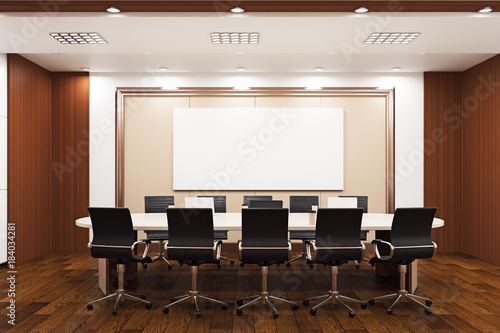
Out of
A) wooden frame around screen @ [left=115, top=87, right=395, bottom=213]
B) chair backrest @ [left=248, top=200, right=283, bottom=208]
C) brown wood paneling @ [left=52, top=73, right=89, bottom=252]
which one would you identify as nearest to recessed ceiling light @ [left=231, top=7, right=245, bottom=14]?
chair backrest @ [left=248, top=200, right=283, bottom=208]

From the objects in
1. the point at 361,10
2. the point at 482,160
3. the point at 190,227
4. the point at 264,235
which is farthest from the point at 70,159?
the point at 482,160

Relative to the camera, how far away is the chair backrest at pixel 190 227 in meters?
3.96

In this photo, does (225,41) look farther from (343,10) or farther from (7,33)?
(7,33)

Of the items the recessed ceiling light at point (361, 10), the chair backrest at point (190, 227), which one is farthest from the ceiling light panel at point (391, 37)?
the chair backrest at point (190, 227)

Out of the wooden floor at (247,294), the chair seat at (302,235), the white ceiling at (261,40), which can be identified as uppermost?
the white ceiling at (261,40)

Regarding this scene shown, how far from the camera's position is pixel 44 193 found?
23.3 ft

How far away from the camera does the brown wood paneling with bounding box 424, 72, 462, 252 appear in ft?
24.3

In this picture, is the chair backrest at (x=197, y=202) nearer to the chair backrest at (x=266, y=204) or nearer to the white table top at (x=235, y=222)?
the white table top at (x=235, y=222)

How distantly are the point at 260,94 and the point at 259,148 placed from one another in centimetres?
97

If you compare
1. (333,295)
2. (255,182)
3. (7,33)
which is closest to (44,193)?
(7,33)

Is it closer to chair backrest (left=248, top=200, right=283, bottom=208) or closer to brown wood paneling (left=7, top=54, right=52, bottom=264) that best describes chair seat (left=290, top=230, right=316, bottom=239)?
chair backrest (left=248, top=200, right=283, bottom=208)

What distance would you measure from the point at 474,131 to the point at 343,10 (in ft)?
13.0

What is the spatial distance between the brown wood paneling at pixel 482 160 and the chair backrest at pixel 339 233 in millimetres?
3610

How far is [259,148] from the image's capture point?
24.5ft
